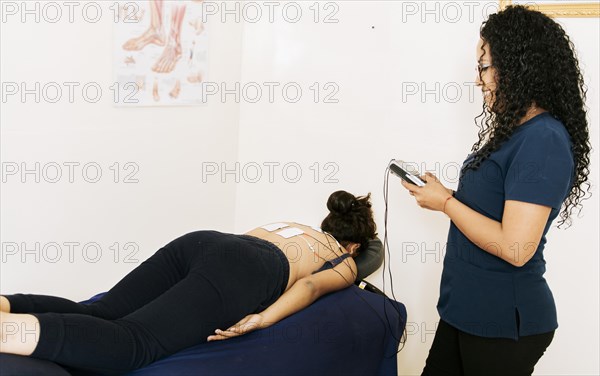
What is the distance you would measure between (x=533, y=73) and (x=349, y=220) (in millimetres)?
1022

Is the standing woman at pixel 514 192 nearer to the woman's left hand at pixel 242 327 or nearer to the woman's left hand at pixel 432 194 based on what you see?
the woman's left hand at pixel 432 194

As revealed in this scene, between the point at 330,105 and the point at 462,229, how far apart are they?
149cm

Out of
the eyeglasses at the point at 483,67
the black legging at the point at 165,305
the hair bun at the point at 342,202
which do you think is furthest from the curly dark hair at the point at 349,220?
the eyeglasses at the point at 483,67

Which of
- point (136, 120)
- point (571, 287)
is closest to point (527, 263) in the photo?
point (571, 287)

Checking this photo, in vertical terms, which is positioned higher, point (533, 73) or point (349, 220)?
point (533, 73)

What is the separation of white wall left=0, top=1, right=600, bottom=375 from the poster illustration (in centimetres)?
6

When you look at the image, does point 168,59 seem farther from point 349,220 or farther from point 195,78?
point 349,220

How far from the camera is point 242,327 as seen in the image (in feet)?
5.78

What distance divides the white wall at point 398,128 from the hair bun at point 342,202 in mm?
473

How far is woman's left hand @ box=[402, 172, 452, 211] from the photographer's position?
5.03 ft

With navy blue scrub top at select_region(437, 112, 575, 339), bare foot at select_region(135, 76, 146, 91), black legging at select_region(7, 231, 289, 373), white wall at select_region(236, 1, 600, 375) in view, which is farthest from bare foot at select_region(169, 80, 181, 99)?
navy blue scrub top at select_region(437, 112, 575, 339)

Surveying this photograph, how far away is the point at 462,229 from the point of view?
1476mm

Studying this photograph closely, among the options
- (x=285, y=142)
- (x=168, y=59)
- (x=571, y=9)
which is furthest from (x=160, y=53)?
(x=571, y=9)
